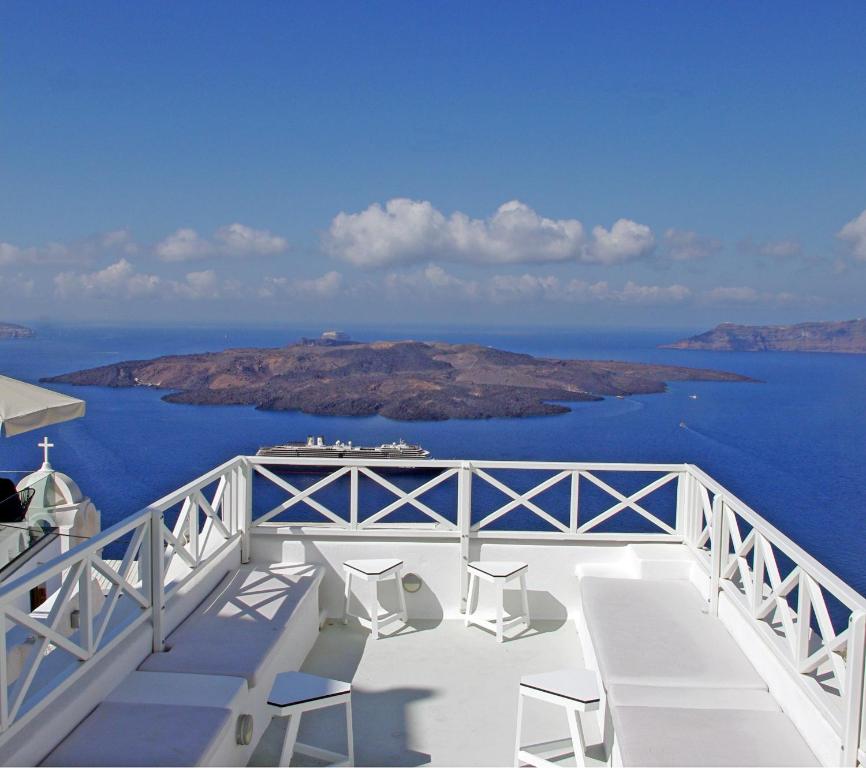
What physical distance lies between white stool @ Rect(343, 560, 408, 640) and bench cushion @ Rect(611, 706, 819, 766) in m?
1.95

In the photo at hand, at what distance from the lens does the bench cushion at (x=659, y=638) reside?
10.5ft

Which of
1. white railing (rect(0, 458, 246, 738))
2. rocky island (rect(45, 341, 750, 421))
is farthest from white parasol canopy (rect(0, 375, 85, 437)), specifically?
rocky island (rect(45, 341, 750, 421))

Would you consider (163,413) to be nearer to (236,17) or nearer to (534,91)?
(236,17)

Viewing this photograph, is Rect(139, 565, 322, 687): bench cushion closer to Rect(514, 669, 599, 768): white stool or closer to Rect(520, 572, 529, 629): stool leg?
Rect(514, 669, 599, 768): white stool

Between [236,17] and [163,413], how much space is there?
74.1 feet

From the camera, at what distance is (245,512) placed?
4934 mm

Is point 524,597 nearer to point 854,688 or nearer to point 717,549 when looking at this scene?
point 717,549

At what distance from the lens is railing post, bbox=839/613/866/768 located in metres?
2.24

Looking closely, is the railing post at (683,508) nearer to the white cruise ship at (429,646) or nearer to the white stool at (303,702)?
the white cruise ship at (429,646)

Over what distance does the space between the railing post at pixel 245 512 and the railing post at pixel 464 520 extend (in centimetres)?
135

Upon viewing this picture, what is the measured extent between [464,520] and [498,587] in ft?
1.77

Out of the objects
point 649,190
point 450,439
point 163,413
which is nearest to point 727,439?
point 450,439

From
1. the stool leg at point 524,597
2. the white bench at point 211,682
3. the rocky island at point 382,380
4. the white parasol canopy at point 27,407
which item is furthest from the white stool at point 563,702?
the rocky island at point 382,380

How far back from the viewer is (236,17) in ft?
97.4
